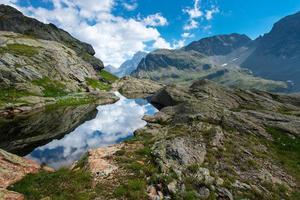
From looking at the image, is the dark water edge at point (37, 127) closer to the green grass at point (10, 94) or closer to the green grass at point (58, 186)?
the green grass at point (10, 94)

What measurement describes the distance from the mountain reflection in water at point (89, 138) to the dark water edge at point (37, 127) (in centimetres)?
164

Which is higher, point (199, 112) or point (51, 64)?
point (51, 64)

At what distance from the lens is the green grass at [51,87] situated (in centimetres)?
8656

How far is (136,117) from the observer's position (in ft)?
234

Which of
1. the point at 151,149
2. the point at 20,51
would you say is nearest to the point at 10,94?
the point at 20,51

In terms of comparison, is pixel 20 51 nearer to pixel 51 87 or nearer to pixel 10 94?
pixel 51 87

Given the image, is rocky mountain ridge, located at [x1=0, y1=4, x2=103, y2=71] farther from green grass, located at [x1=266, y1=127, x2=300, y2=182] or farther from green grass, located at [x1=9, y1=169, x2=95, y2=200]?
green grass, located at [x1=266, y1=127, x2=300, y2=182]

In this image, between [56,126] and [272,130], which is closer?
[272,130]

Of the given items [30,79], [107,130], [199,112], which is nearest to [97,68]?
[30,79]

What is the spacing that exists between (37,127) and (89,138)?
10431 mm

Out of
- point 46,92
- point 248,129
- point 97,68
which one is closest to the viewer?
point 248,129

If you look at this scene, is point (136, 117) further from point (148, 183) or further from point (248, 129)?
point (148, 183)

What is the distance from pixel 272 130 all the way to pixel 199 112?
11540 millimetres

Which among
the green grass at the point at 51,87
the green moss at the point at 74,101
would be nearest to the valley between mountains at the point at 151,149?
the green moss at the point at 74,101
